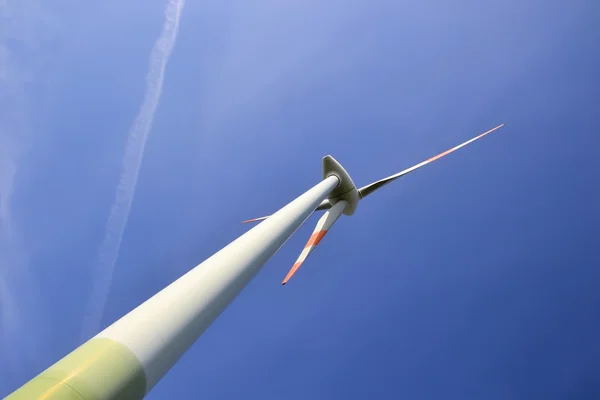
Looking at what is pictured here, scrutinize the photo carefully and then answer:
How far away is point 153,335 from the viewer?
547cm

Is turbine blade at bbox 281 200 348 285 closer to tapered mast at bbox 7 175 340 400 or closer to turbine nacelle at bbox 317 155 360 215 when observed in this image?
turbine nacelle at bbox 317 155 360 215

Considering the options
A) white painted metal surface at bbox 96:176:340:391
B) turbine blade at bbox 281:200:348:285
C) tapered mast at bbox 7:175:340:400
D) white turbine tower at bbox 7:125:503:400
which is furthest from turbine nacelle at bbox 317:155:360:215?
tapered mast at bbox 7:175:340:400

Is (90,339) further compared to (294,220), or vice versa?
(294,220)

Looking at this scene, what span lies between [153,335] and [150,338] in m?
0.06

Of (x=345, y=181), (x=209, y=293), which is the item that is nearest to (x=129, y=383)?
(x=209, y=293)

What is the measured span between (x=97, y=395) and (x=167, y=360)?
1.28 meters

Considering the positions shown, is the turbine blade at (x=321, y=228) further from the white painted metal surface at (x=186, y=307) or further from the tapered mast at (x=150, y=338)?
the tapered mast at (x=150, y=338)

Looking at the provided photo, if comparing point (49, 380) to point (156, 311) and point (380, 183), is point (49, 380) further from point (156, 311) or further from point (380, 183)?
point (380, 183)

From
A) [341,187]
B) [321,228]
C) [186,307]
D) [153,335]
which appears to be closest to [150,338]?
[153,335]

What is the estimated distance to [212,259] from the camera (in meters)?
7.69

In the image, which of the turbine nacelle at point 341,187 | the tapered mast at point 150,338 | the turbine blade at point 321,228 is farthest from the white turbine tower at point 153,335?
the turbine nacelle at point 341,187

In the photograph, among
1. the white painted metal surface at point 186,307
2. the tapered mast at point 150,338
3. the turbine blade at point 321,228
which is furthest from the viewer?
the turbine blade at point 321,228

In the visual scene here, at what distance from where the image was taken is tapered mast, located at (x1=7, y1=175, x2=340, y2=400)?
443cm

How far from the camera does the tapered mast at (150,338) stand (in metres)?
4.43
